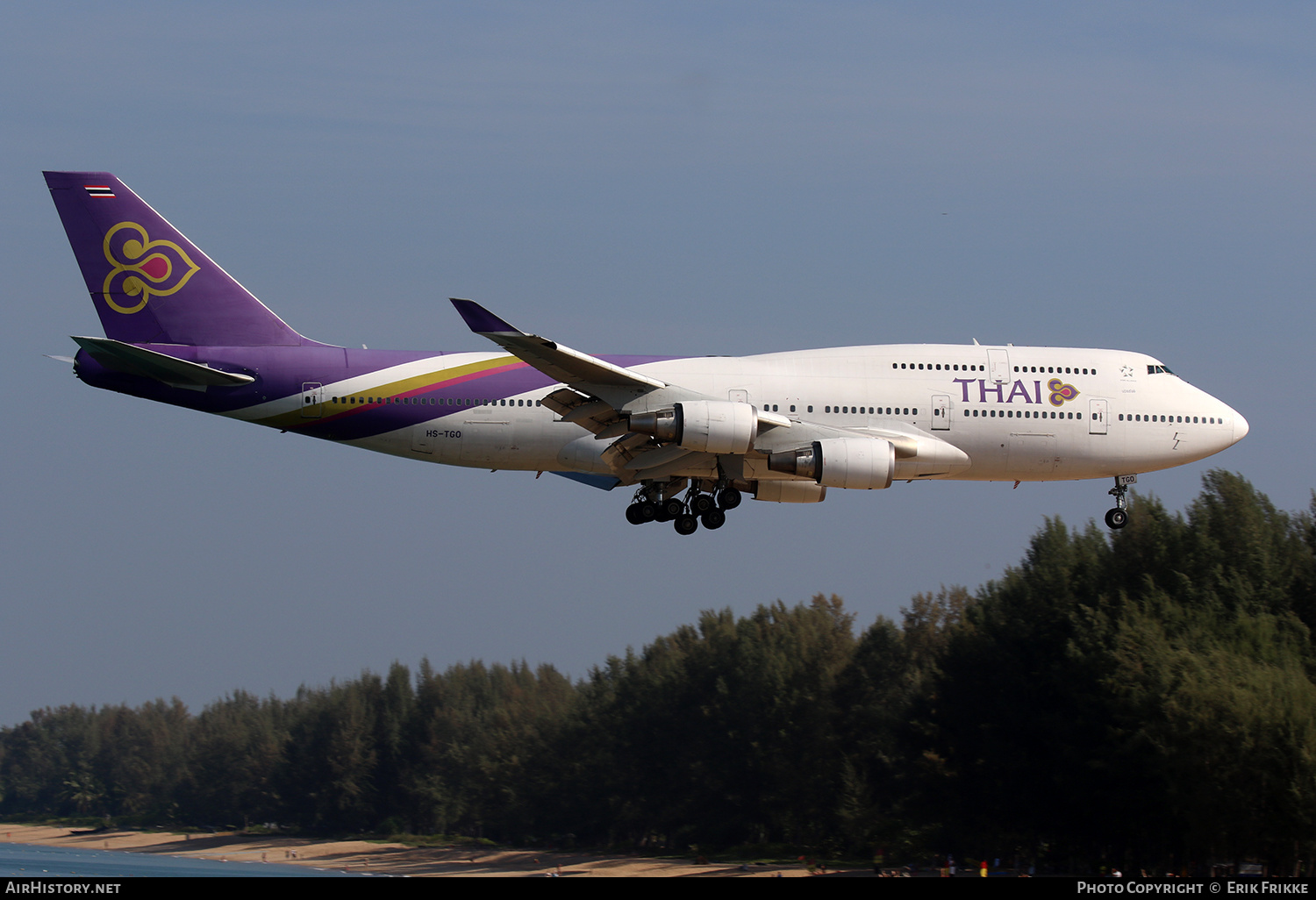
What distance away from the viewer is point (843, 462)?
3231 centimetres

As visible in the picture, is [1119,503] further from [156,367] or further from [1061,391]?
[156,367]

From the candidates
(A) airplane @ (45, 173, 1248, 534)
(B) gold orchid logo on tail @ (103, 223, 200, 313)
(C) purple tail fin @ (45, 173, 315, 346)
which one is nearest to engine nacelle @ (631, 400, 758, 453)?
(A) airplane @ (45, 173, 1248, 534)

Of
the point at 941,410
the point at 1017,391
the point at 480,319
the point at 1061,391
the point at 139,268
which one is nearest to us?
the point at 480,319

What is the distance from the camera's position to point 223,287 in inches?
1425

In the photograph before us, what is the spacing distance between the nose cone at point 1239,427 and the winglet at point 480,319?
19.8 meters

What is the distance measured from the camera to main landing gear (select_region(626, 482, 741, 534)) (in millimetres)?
35125

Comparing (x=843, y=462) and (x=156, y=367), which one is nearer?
(x=843, y=462)

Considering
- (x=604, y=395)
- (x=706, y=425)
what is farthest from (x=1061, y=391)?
(x=604, y=395)

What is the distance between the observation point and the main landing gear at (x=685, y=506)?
35.1 meters

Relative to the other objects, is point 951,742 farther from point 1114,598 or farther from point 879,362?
point 879,362

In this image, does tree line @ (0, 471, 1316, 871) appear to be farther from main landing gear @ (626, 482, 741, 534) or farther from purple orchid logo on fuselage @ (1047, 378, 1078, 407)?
main landing gear @ (626, 482, 741, 534)

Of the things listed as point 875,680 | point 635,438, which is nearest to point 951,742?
point 875,680

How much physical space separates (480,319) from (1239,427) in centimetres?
2088

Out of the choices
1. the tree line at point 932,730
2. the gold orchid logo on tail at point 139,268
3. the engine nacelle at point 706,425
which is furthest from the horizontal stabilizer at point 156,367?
the tree line at point 932,730
